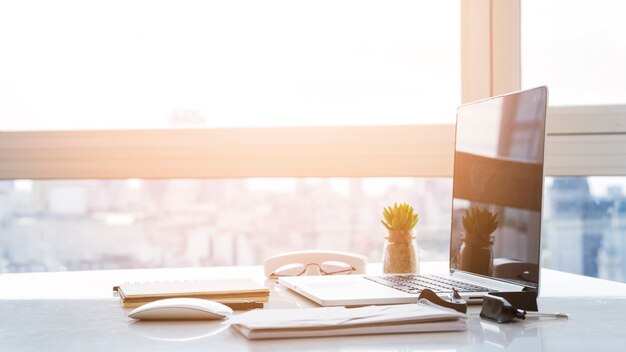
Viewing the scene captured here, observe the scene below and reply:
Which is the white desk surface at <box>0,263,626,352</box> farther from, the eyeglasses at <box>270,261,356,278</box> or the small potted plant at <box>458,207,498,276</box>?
the eyeglasses at <box>270,261,356,278</box>

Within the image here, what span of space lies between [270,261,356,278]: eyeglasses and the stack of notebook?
367 mm

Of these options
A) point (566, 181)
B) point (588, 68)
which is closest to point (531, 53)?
point (588, 68)

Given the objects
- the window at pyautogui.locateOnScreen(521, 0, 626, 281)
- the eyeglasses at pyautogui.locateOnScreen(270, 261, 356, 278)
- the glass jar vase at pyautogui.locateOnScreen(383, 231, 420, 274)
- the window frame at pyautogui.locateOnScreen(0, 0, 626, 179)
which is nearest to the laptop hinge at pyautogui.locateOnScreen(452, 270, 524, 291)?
the glass jar vase at pyautogui.locateOnScreen(383, 231, 420, 274)

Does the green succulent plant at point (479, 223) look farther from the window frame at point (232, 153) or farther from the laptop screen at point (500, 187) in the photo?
the window frame at point (232, 153)

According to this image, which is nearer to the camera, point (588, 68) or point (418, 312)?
point (418, 312)

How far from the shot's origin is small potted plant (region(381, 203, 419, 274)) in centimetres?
175

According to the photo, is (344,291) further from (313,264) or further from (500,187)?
(313,264)

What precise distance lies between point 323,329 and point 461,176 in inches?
31.6

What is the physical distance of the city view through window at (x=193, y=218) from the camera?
9.60 feet

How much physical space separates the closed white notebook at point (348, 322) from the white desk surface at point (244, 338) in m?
0.01

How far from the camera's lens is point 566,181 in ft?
9.77

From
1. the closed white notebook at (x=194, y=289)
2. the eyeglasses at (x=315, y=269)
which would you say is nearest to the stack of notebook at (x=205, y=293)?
the closed white notebook at (x=194, y=289)

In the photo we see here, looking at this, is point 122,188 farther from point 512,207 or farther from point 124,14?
point 512,207

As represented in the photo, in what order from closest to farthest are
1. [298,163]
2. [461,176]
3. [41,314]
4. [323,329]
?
[323,329] → [41,314] → [461,176] → [298,163]
